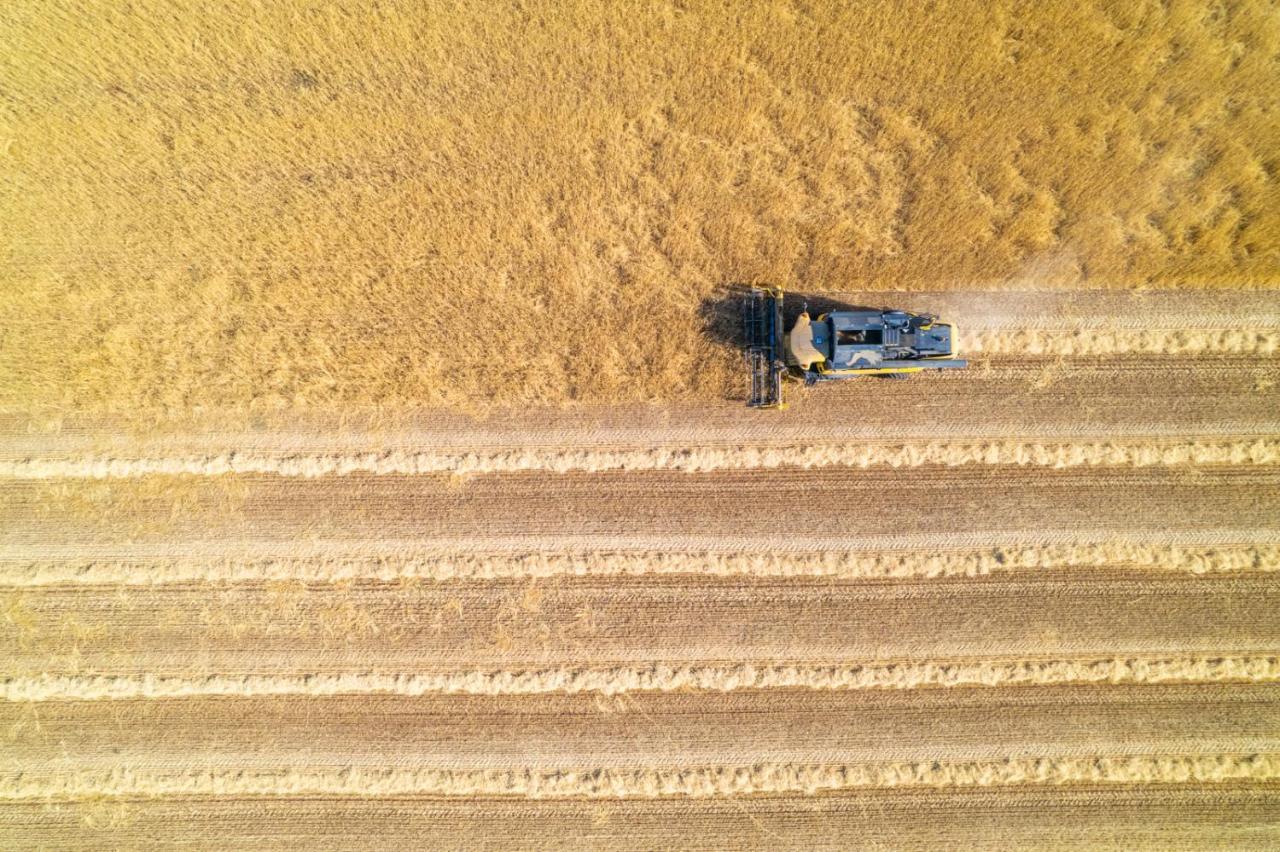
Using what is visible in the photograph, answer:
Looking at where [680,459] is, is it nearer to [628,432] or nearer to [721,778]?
[628,432]

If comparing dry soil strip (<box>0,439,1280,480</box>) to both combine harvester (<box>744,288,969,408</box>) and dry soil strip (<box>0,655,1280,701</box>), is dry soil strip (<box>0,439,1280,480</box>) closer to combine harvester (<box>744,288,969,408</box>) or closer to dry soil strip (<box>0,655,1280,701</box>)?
combine harvester (<box>744,288,969,408</box>)

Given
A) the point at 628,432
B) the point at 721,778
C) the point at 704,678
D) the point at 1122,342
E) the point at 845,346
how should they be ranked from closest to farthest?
the point at 845,346
the point at 721,778
the point at 704,678
the point at 1122,342
the point at 628,432

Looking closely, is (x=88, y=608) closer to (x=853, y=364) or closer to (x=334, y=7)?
(x=334, y=7)

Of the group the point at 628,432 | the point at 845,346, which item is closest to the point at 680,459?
the point at 628,432

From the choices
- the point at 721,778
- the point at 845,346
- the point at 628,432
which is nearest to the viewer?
the point at 845,346

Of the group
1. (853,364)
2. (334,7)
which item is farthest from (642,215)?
(334,7)

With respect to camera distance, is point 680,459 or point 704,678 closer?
point 704,678

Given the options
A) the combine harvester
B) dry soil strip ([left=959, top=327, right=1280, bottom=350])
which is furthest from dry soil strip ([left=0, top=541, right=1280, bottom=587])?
dry soil strip ([left=959, top=327, right=1280, bottom=350])

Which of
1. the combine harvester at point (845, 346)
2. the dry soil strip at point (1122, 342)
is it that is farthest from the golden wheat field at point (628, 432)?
the combine harvester at point (845, 346)
